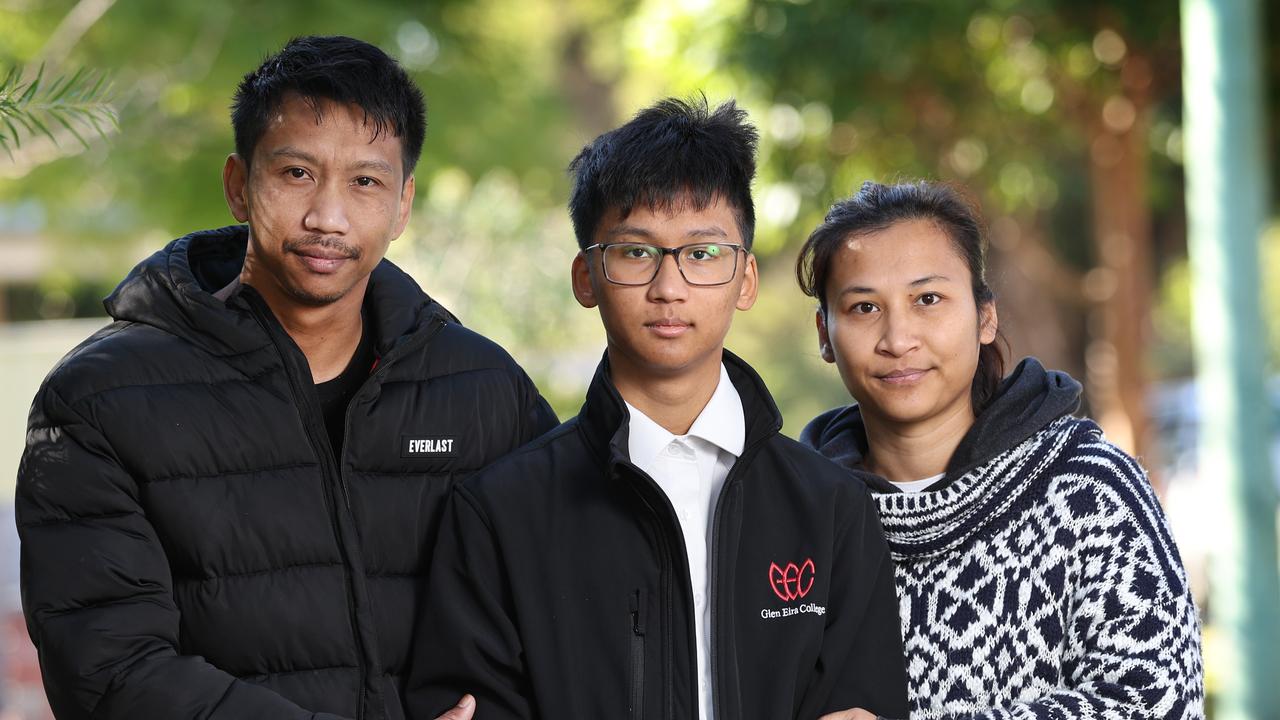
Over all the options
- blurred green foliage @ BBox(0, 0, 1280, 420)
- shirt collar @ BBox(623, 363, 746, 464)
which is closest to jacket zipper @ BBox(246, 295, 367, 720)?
shirt collar @ BBox(623, 363, 746, 464)

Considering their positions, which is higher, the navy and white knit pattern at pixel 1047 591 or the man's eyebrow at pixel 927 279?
the man's eyebrow at pixel 927 279

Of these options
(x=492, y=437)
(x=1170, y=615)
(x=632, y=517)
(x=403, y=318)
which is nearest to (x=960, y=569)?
(x=1170, y=615)

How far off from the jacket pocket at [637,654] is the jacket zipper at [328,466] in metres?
0.48

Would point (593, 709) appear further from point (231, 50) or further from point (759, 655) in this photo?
point (231, 50)

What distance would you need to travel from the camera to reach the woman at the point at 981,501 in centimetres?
252

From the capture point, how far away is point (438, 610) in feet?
7.99

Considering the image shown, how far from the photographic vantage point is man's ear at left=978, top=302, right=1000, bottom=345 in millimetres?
2891

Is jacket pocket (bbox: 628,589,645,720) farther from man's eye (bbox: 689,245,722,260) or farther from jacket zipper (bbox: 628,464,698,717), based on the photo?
man's eye (bbox: 689,245,722,260)

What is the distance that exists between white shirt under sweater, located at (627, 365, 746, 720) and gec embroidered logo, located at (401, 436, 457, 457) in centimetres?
36

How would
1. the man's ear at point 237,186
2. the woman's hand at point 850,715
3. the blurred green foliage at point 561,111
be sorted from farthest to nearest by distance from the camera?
the blurred green foliage at point 561,111 < the man's ear at point 237,186 < the woman's hand at point 850,715

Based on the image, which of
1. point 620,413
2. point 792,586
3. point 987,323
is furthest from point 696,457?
point 987,323

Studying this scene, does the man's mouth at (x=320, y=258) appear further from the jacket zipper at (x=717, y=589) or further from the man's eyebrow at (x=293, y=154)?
the jacket zipper at (x=717, y=589)

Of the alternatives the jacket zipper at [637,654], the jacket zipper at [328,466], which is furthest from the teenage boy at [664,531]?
the jacket zipper at [328,466]

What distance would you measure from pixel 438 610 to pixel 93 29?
708cm
